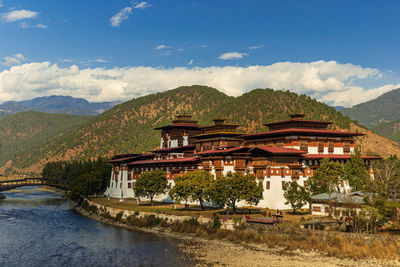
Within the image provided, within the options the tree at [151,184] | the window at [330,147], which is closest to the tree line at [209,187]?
the tree at [151,184]

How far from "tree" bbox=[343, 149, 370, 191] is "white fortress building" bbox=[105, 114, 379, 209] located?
313 cm

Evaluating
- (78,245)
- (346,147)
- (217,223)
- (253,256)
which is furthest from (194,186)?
(346,147)

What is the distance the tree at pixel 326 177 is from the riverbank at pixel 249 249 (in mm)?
20811

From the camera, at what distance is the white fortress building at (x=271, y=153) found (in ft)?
258

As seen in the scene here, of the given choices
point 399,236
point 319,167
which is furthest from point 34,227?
point 399,236

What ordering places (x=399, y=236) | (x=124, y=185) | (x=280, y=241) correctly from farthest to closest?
(x=124, y=185) < (x=280, y=241) < (x=399, y=236)

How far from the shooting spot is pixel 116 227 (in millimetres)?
79938

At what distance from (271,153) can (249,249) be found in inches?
1017

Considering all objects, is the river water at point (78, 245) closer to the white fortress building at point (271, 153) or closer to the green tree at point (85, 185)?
the white fortress building at point (271, 153)

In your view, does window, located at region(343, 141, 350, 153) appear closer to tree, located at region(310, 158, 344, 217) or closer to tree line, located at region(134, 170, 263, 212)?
tree, located at region(310, 158, 344, 217)

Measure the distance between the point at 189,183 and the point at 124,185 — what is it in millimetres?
48791

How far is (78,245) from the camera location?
63.8 m

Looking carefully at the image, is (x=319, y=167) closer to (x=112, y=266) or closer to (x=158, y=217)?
(x=158, y=217)

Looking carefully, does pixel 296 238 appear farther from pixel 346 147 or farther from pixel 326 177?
pixel 346 147
